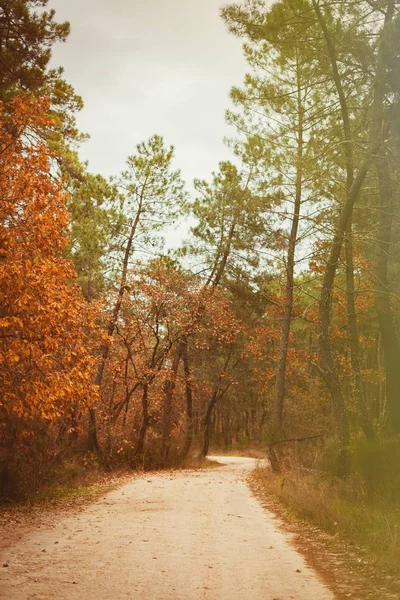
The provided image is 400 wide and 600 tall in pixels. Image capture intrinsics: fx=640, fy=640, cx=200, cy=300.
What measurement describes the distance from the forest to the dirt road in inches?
71.3

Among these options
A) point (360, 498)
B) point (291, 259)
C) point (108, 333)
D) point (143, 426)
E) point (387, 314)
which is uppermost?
point (291, 259)

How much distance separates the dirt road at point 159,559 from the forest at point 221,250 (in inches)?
71.3

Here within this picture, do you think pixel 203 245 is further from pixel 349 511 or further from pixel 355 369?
pixel 349 511

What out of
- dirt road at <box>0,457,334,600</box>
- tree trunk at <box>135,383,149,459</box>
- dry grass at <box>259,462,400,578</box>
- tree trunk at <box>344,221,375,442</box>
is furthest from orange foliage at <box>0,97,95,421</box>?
tree trunk at <box>135,383,149,459</box>

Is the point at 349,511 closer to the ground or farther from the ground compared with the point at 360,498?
closer to the ground

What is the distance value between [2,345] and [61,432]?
350 inches

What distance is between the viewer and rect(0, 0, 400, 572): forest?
10961mm

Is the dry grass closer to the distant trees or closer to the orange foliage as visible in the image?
the distant trees

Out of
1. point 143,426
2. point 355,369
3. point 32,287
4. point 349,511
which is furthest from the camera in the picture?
point 143,426

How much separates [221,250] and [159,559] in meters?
23.3

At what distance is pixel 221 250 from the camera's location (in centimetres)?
3042

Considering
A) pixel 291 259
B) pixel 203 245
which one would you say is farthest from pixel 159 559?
pixel 203 245

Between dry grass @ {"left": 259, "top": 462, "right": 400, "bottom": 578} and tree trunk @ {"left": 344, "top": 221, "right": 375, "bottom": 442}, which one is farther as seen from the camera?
tree trunk @ {"left": 344, "top": 221, "right": 375, "bottom": 442}

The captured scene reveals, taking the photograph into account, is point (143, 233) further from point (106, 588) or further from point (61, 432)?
point (106, 588)
